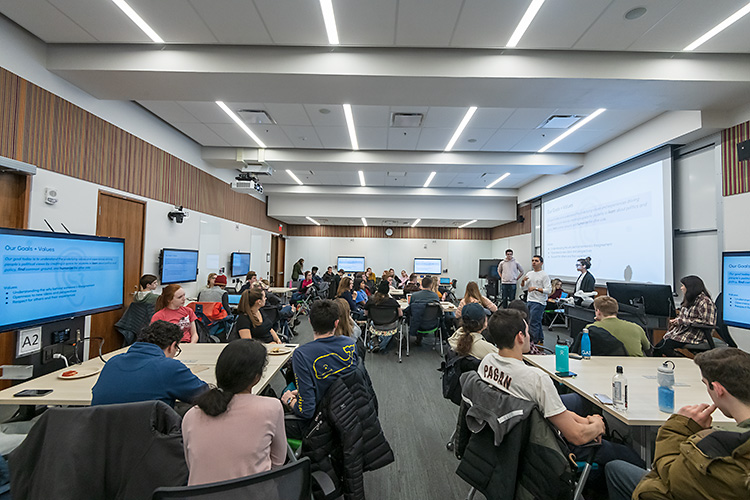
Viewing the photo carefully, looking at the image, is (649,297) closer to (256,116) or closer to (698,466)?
(698,466)

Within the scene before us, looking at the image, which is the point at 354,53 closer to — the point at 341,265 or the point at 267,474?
the point at 267,474

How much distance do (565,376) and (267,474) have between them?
7.12ft

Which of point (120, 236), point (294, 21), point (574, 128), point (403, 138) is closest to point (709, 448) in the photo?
point (294, 21)

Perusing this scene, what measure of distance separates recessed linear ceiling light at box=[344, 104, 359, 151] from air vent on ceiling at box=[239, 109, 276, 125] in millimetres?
1175

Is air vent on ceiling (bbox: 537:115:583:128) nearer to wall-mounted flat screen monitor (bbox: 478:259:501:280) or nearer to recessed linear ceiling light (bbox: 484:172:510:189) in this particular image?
recessed linear ceiling light (bbox: 484:172:510:189)

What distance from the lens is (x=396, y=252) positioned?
14.2m

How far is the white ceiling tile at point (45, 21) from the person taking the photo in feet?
9.80

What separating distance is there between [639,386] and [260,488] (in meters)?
2.41

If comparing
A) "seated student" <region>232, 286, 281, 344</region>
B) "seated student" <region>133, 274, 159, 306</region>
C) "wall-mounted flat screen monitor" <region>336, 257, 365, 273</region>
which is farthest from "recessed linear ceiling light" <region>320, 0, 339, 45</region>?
"wall-mounted flat screen monitor" <region>336, 257, 365, 273</region>

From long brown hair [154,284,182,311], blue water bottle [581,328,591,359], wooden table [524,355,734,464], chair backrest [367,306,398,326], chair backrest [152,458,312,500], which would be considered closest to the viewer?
chair backrest [152,458,312,500]

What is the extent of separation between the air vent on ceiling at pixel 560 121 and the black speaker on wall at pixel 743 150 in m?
1.82

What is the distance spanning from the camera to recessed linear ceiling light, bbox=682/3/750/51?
297 cm

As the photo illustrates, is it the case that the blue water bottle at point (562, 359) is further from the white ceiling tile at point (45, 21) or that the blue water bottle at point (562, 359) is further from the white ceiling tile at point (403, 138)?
the white ceiling tile at point (45, 21)

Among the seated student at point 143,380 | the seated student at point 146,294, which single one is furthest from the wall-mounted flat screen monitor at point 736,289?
the seated student at point 146,294
